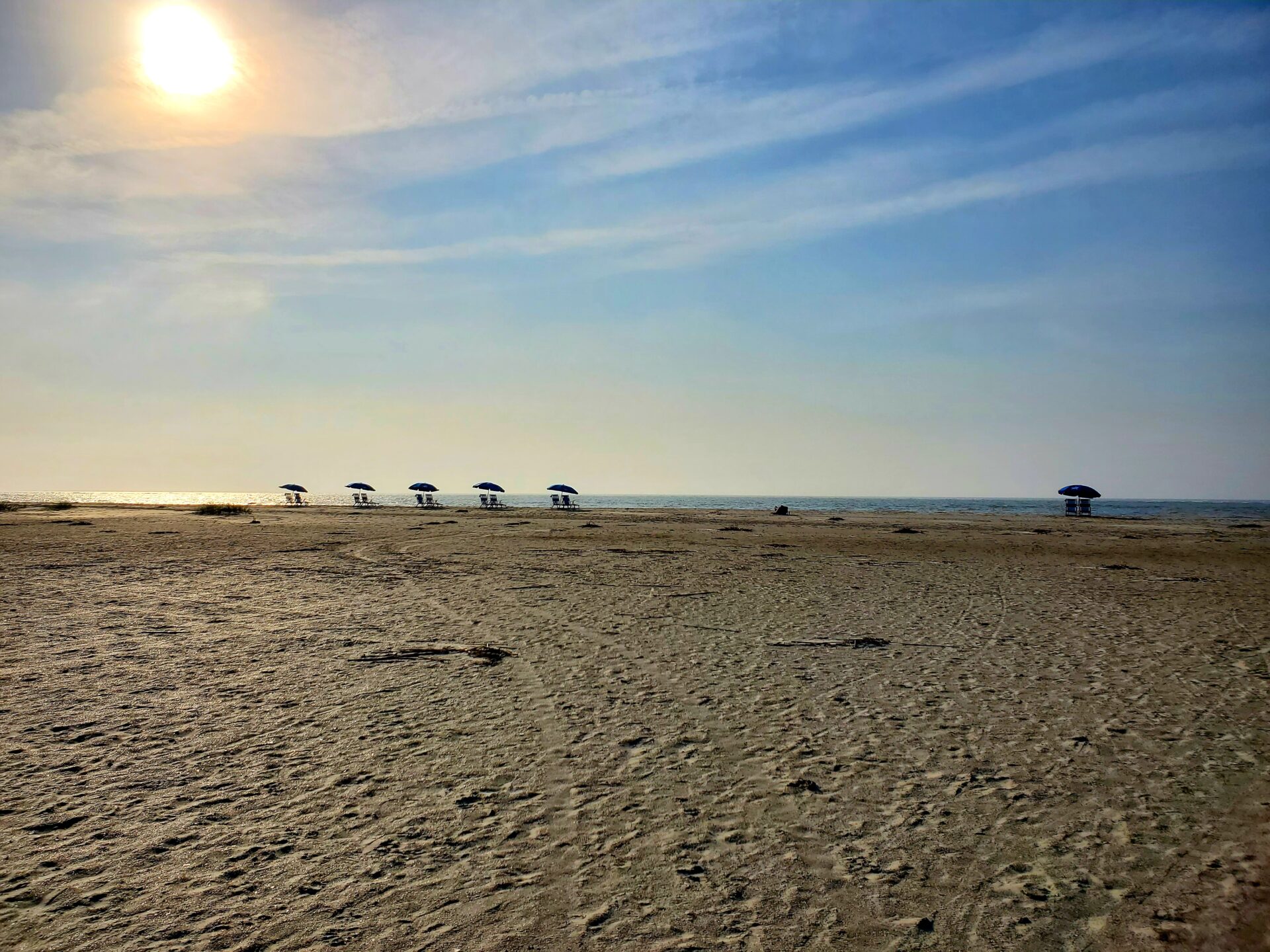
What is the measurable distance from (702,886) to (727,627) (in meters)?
7.67

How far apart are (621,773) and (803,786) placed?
1.52 metres

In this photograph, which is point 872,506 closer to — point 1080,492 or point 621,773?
point 1080,492

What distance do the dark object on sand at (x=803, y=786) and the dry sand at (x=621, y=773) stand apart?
40 mm

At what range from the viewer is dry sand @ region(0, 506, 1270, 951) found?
423 centimetres

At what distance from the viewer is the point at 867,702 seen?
8.24m

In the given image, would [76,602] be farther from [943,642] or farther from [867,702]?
[943,642]

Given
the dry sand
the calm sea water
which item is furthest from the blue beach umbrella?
the dry sand

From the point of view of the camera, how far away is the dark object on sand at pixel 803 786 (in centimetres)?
590

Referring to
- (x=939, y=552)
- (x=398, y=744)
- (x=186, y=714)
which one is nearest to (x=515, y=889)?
(x=398, y=744)

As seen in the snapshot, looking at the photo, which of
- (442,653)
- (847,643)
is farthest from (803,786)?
(442,653)

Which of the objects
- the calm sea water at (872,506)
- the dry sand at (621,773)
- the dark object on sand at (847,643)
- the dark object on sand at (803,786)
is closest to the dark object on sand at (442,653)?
the dry sand at (621,773)

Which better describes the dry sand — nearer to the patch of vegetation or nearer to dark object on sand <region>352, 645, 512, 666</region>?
dark object on sand <region>352, 645, 512, 666</region>

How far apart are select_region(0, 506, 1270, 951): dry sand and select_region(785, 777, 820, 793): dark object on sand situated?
1.6 inches

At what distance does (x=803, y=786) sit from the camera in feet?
19.7
